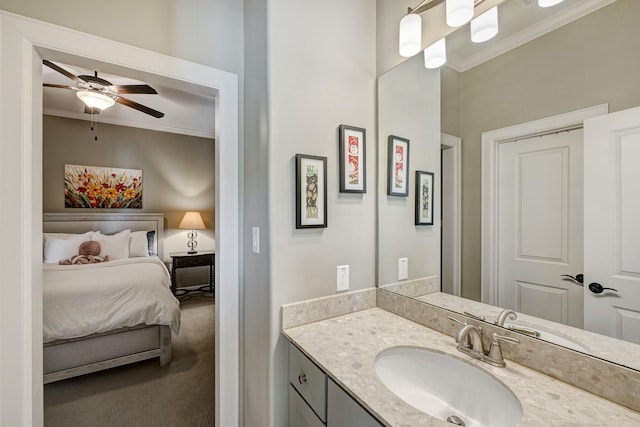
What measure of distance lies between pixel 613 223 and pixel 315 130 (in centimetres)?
110

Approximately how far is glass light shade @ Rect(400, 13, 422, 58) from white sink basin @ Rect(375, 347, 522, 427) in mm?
1344

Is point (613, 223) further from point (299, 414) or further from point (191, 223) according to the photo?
point (191, 223)

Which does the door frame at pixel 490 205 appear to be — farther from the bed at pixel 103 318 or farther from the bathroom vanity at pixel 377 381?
the bed at pixel 103 318

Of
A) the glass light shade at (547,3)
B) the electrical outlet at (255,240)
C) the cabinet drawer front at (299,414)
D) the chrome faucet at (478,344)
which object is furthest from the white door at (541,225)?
the electrical outlet at (255,240)

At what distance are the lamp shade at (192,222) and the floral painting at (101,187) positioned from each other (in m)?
0.70

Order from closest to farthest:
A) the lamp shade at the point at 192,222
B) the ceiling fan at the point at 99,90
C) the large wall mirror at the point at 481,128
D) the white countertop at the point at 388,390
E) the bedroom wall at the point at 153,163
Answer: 1. the white countertop at the point at 388,390
2. the large wall mirror at the point at 481,128
3. the ceiling fan at the point at 99,90
4. the bedroom wall at the point at 153,163
5. the lamp shade at the point at 192,222

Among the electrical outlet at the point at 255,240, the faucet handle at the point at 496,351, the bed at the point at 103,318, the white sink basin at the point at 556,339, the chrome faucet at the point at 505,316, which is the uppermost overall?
the electrical outlet at the point at 255,240

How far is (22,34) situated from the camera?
1098mm

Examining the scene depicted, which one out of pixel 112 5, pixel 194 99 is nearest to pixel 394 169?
pixel 112 5

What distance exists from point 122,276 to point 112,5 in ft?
7.47

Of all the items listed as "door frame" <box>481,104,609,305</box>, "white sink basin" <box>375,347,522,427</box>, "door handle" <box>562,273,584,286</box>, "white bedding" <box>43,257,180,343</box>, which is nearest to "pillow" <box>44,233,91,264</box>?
"white bedding" <box>43,257,180,343</box>

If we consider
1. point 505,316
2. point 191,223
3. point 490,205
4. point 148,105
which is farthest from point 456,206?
point 191,223

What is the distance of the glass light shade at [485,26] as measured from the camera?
1.06 m

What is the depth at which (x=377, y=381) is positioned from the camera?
84 cm
